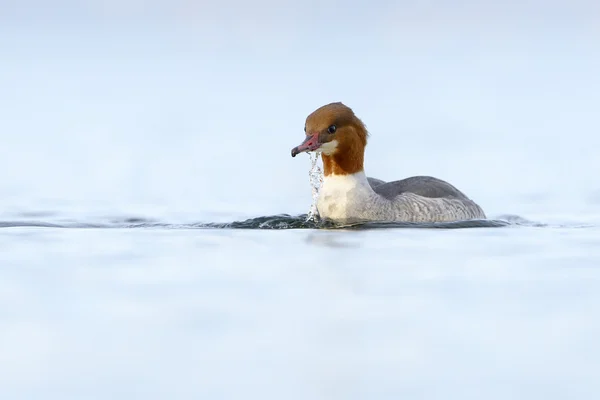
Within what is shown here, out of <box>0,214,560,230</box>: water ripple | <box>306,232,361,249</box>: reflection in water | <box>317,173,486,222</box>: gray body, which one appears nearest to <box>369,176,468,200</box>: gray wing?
<box>317,173,486,222</box>: gray body

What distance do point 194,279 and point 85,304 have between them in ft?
3.08

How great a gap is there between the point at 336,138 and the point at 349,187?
51cm

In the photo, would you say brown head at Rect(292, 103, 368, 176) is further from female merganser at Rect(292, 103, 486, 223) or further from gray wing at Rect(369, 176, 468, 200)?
gray wing at Rect(369, 176, 468, 200)

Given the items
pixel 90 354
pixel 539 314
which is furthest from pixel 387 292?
pixel 90 354

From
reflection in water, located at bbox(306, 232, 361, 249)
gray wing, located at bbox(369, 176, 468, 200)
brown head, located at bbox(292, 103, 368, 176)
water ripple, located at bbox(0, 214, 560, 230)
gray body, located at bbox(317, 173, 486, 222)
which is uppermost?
brown head, located at bbox(292, 103, 368, 176)

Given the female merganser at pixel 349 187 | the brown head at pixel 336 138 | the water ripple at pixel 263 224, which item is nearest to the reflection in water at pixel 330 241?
the water ripple at pixel 263 224

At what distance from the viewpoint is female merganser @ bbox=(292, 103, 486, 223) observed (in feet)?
36.4

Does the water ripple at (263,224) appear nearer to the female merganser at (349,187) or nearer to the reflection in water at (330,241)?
the female merganser at (349,187)

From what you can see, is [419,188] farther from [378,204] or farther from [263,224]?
[263,224]

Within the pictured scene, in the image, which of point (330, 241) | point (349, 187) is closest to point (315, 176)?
point (349, 187)

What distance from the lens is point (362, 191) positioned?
37.5 ft

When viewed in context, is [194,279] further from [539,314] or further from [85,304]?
[539,314]

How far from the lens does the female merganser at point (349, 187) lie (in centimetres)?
1111

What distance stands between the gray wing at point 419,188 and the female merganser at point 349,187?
87mm
